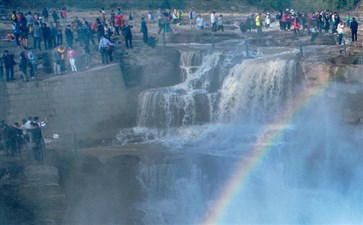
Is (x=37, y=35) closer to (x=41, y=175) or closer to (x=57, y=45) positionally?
(x=57, y=45)

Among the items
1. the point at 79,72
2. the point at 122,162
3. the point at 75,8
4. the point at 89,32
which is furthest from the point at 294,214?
the point at 75,8

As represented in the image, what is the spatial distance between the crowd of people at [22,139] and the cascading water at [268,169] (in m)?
2.99

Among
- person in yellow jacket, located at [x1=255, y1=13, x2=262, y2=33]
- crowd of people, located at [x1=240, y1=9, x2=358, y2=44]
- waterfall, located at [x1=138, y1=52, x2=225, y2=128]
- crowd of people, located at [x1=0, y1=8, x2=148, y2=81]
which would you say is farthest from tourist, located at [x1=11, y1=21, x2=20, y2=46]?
person in yellow jacket, located at [x1=255, y1=13, x2=262, y2=33]

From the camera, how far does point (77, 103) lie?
20.7m

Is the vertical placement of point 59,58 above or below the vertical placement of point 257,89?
above

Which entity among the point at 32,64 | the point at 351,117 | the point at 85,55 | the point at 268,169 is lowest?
the point at 268,169

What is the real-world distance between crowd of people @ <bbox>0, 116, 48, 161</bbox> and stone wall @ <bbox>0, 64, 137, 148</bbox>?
220cm

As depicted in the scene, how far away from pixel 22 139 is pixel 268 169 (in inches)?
266

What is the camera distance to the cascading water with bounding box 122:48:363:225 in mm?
17297

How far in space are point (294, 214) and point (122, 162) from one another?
16.0 feet

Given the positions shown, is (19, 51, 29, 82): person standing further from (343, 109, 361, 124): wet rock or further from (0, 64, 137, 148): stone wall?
(343, 109, 361, 124): wet rock

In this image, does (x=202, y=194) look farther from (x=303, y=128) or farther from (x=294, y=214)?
Result: (x=303, y=128)

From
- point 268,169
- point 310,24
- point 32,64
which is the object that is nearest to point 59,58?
point 32,64

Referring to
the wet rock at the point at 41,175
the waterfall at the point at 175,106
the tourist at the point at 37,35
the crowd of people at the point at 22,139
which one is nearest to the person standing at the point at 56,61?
the tourist at the point at 37,35
